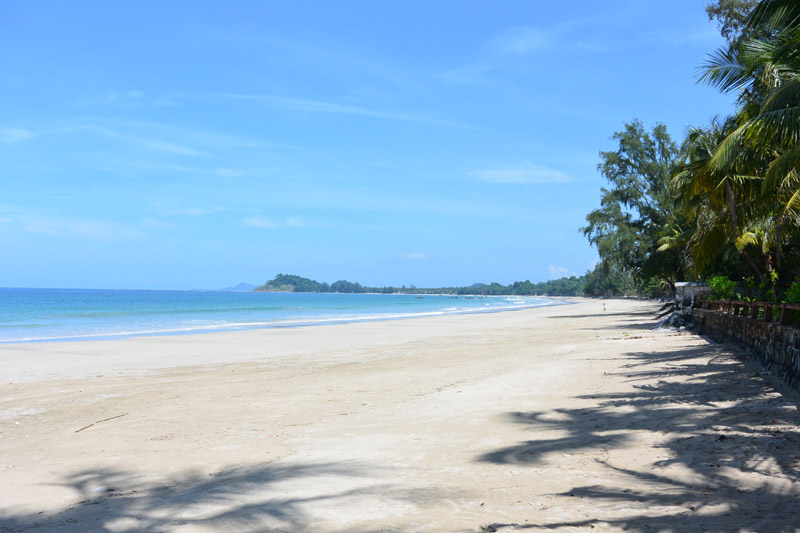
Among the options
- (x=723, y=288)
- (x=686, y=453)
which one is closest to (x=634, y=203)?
(x=723, y=288)

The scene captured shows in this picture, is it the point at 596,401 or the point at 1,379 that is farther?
the point at 1,379

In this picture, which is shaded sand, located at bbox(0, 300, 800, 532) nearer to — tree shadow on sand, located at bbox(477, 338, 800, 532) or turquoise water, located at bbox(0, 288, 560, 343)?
tree shadow on sand, located at bbox(477, 338, 800, 532)

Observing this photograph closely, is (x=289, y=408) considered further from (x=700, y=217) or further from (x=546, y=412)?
(x=700, y=217)

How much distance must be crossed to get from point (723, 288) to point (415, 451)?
56.1ft

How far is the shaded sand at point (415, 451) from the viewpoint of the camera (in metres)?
4.26

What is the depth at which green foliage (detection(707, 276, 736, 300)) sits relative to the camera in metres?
19.0

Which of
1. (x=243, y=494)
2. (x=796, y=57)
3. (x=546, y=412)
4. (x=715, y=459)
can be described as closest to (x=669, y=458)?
(x=715, y=459)

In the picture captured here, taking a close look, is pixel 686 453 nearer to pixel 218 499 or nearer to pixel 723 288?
pixel 218 499

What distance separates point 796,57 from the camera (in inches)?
332

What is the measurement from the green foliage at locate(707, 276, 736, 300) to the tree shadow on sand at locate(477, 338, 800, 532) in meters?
10.7

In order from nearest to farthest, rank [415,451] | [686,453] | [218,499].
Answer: [218,499] < [686,453] < [415,451]

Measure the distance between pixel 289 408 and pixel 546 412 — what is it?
372 cm

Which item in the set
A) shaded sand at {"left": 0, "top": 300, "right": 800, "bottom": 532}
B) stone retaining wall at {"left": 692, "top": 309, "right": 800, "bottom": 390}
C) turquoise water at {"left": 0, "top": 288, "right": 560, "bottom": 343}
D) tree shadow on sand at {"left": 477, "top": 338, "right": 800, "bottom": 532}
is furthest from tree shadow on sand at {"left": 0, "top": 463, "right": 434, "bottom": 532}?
turquoise water at {"left": 0, "top": 288, "right": 560, "bottom": 343}

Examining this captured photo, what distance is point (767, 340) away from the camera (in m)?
9.89
